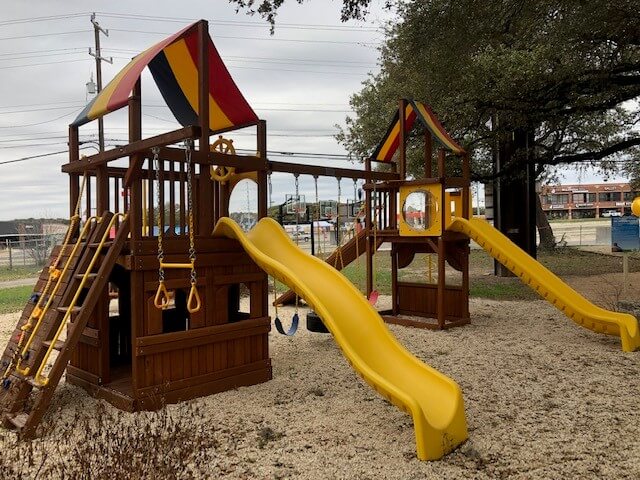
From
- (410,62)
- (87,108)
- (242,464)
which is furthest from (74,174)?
(410,62)

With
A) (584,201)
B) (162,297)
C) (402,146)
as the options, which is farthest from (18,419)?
(584,201)

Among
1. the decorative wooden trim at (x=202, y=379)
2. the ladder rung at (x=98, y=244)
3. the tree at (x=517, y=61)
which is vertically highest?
the tree at (x=517, y=61)

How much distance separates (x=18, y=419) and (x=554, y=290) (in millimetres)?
6586

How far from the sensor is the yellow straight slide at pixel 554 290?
23.2 feet

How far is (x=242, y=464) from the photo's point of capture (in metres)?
3.63

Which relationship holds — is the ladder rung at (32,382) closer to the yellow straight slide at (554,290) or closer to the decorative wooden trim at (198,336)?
the decorative wooden trim at (198,336)

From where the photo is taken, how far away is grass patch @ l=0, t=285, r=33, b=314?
12.0 m

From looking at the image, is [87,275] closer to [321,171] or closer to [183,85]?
[183,85]

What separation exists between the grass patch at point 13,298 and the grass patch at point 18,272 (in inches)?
182

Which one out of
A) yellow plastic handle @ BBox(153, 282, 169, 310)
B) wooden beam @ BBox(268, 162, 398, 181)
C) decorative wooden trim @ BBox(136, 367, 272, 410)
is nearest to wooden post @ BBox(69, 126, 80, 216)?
yellow plastic handle @ BBox(153, 282, 169, 310)

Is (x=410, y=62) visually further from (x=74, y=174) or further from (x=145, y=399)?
(x=145, y=399)

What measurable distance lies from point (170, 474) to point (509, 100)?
9.93m

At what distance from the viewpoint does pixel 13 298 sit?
13.8m

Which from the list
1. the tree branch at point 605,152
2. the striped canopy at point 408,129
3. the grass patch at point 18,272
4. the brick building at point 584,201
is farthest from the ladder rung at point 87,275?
the brick building at point 584,201
